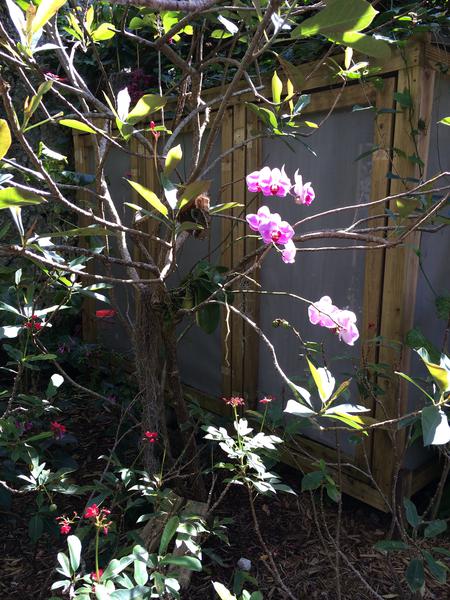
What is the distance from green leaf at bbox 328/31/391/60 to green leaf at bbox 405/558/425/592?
1284 millimetres

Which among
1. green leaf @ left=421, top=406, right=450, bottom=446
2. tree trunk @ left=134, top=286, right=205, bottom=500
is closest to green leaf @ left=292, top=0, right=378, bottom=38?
green leaf @ left=421, top=406, right=450, bottom=446

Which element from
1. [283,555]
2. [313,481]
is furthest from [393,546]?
[283,555]

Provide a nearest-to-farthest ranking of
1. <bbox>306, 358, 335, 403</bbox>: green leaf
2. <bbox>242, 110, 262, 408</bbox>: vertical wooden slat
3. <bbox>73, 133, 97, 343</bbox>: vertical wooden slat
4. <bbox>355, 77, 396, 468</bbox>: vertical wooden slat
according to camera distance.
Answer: <bbox>306, 358, 335, 403</bbox>: green leaf, <bbox>355, 77, 396, 468</bbox>: vertical wooden slat, <bbox>242, 110, 262, 408</bbox>: vertical wooden slat, <bbox>73, 133, 97, 343</bbox>: vertical wooden slat

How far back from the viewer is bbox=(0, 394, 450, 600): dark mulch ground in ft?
6.17

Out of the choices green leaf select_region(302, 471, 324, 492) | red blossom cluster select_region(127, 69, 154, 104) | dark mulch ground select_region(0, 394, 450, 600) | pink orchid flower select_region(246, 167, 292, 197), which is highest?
red blossom cluster select_region(127, 69, 154, 104)

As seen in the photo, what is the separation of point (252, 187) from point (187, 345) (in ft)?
6.21

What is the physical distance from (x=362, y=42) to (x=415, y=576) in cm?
132

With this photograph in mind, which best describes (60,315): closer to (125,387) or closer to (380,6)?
(125,387)

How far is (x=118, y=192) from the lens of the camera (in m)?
3.70

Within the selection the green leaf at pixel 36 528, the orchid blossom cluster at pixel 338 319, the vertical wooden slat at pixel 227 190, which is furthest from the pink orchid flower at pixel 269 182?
the green leaf at pixel 36 528

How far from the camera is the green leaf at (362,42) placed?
1.00m

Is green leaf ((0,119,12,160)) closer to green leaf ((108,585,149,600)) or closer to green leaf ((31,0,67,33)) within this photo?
green leaf ((31,0,67,33))

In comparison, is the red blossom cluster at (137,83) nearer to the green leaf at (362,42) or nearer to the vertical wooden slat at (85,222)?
the vertical wooden slat at (85,222)

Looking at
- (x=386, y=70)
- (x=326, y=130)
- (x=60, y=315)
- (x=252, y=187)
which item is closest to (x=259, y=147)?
(x=326, y=130)
